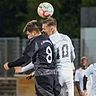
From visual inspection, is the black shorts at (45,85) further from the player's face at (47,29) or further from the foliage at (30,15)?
the foliage at (30,15)

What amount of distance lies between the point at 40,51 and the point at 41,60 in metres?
0.16

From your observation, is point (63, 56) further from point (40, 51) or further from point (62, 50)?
point (40, 51)

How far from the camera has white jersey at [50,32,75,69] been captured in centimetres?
1293

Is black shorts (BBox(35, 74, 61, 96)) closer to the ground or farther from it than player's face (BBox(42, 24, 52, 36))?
closer to the ground

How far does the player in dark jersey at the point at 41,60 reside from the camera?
12.2 meters

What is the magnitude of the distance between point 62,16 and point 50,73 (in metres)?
26.5

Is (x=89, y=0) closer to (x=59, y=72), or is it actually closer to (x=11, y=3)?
(x=11, y=3)

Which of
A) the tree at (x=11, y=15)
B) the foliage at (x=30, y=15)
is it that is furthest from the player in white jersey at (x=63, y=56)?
the tree at (x=11, y=15)

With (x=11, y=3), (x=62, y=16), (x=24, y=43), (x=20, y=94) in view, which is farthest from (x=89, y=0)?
(x=20, y=94)

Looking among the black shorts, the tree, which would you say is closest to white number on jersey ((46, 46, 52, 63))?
the black shorts

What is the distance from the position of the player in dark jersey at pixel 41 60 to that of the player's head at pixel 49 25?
1.30 ft

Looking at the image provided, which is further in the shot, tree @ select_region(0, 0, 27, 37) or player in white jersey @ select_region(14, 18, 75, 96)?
tree @ select_region(0, 0, 27, 37)

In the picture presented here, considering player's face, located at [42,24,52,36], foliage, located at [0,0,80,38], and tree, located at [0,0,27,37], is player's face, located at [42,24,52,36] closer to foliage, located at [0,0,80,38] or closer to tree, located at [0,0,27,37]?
foliage, located at [0,0,80,38]

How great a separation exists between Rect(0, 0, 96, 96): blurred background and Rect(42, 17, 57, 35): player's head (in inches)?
292
